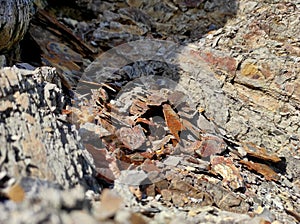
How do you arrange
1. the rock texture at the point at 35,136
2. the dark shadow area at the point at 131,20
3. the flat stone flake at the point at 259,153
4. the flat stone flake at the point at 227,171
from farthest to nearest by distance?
the dark shadow area at the point at 131,20
the flat stone flake at the point at 259,153
the flat stone flake at the point at 227,171
the rock texture at the point at 35,136

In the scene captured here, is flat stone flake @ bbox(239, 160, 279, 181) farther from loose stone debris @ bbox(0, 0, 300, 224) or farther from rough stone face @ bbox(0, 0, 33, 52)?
rough stone face @ bbox(0, 0, 33, 52)

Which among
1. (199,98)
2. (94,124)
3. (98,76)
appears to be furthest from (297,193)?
(98,76)

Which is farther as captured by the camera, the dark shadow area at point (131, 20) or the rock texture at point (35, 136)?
the dark shadow area at point (131, 20)

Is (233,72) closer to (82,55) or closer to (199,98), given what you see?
(199,98)

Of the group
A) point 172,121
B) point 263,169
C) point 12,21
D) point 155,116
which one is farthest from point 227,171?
point 12,21

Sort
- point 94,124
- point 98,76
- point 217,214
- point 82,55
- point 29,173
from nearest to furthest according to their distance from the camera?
point 29,173 < point 217,214 < point 94,124 < point 98,76 < point 82,55

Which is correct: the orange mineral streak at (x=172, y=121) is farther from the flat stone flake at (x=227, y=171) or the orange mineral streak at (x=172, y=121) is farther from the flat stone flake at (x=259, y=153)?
the flat stone flake at (x=259, y=153)

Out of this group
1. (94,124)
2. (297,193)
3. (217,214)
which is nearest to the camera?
(217,214)

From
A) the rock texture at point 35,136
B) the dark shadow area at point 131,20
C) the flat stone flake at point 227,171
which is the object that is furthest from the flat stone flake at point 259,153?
the rock texture at point 35,136
